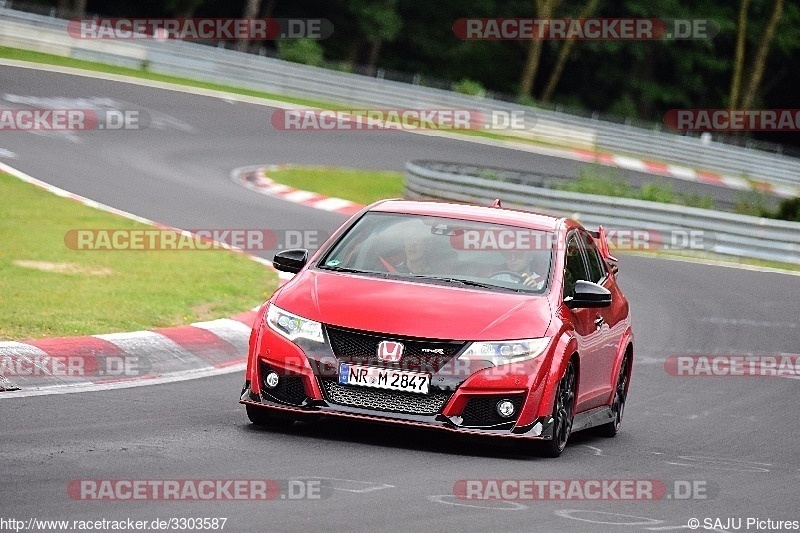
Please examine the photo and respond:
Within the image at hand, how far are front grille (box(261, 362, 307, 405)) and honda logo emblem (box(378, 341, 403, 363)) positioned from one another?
0.50m

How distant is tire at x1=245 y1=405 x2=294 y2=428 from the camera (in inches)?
349

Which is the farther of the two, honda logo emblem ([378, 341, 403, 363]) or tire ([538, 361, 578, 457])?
tire ([538, 361, 578, 457])

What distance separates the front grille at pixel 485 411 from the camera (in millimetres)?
8477

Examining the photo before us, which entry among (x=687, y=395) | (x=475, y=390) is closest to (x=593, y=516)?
(x=475, y=390)

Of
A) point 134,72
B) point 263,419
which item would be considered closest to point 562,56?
point 134,72

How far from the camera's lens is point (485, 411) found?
8.52m

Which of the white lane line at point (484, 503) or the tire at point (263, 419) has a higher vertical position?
the white lane line at point (484, 503)

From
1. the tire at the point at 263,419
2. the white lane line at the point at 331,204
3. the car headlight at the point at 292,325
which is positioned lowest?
the white lane line at the point at 331,204

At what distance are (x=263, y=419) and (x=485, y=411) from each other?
137 centimetres

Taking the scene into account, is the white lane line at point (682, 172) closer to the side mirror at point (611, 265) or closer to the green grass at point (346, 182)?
the green grass at point (346, 182)

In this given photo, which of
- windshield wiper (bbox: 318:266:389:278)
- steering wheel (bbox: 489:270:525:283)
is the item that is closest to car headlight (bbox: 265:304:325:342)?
windshield wiper (bbox: 318:266:389:278)

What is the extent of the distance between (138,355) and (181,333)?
3.18 feet

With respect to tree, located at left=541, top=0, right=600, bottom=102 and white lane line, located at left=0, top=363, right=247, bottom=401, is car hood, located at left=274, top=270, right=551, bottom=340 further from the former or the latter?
tree, located at left=541, top=0, right=600, bottom=102

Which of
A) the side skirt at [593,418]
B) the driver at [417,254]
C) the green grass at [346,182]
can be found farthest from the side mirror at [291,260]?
the green grass at [346,182]
